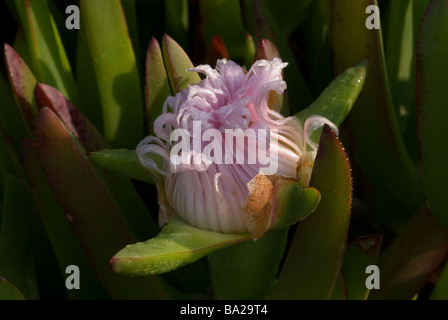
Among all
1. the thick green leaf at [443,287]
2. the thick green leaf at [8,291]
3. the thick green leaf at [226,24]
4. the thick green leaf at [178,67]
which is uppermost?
the thick green leaf at [226,24]

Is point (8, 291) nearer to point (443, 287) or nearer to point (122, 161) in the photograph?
point (122, 161)

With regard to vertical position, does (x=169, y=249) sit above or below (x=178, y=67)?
below

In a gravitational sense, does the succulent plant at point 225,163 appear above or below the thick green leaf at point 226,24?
below

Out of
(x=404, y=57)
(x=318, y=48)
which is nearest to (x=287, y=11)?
(x=318, y=48)

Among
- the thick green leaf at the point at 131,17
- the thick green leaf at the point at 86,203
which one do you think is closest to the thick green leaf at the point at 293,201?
the thick green leaf at the point at 86,203

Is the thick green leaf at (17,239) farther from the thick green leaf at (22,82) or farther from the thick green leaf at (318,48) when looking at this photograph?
the thick green leaf at (318,48)

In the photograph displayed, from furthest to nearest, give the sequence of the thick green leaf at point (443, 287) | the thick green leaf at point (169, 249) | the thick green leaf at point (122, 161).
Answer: the thick green leaf at point (443, 287)
the thick green leaf at point (122, 161)
the thick green leaf at point (169, 249)
